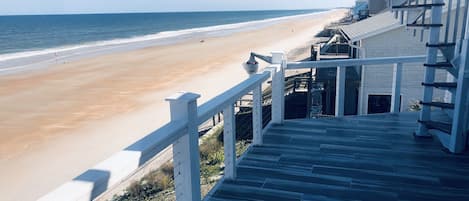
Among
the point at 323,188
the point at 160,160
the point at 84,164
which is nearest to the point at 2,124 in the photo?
the point at 84,164

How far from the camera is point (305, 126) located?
183 inches

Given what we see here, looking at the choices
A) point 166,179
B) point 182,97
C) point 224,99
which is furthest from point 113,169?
point 166,179

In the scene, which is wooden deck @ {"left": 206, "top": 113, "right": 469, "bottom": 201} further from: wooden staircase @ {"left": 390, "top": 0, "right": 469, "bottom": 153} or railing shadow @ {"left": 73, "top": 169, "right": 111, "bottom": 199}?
railing shadow @ {"left": 73, "top": 169, "right": 111, "bottom": 199}

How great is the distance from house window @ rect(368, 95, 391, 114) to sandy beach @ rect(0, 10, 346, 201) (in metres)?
5.96

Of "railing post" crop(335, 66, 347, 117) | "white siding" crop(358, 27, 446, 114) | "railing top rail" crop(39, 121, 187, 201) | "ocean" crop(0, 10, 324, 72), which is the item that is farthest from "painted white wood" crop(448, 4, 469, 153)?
"ocean" crop(0, 10, 324, 72)

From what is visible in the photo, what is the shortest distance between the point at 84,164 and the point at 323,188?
22.9 feet

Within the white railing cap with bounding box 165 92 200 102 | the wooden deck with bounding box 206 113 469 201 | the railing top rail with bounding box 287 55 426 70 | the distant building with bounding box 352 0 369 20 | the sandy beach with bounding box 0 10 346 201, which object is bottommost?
the sandy beach with bounding box 0 10 346 201

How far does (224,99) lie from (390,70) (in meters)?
8.09

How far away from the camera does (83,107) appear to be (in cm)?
1443

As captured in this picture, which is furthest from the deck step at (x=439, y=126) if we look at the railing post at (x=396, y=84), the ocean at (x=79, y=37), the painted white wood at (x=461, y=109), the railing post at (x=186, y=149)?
the ocean at (x=79, y=37)

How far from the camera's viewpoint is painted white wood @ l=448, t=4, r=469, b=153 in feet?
11.6

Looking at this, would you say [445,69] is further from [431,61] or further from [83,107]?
[83,107]

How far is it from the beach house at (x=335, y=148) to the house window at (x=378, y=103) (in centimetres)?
522

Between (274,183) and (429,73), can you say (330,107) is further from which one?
(274,183)
